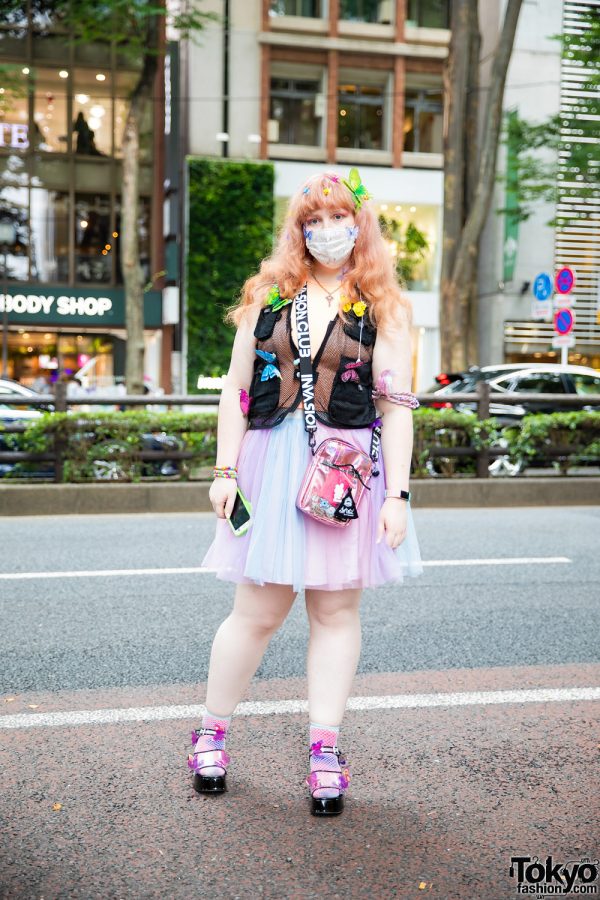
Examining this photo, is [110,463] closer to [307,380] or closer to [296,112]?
[307,380]

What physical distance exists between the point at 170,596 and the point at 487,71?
27.4 m

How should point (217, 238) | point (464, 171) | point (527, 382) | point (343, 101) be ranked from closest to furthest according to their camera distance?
1. point (527, 382)
2. point (464, 171)
3. point (217, 238)
4. point (343, 101)

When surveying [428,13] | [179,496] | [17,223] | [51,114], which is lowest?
[179,496]

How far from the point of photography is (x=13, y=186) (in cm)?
2739

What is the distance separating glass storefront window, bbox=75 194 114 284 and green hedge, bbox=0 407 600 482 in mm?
18992

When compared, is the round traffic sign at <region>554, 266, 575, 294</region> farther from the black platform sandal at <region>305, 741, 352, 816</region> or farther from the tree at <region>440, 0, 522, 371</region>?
the black platform sandal at <region>305, 741, 352, 816</region>

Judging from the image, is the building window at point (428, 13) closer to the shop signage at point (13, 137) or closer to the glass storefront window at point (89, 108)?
the glass storefront window at point (89, 108)

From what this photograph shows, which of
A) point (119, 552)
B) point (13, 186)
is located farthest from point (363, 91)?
point (119, 552)

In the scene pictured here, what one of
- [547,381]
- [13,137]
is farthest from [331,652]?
[13,137]

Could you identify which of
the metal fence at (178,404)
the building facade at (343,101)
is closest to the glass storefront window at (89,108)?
the building facade at (343,101)

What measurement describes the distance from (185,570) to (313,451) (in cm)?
381

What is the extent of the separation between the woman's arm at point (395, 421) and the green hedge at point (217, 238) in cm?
2426

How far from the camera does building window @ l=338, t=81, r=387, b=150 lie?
2830 cm

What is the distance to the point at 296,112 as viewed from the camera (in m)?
28.1
